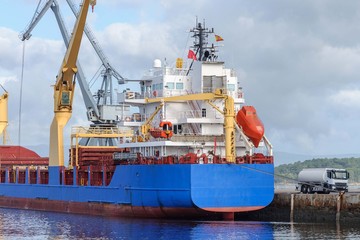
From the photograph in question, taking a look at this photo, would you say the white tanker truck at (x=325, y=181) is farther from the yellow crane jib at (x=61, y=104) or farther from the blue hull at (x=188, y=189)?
the yellow crane jib at (x=61, y=104)

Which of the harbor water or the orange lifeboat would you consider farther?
the orange lifeboat

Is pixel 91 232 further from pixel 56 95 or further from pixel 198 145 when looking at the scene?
pixel 56 95

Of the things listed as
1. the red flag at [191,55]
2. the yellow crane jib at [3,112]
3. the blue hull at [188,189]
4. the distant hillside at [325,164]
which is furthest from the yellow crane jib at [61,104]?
the distant hillside at [325,164]

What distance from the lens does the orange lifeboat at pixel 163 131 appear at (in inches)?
1652

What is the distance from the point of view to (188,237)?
3509cm

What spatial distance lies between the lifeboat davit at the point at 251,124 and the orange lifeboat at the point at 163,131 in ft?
12.5

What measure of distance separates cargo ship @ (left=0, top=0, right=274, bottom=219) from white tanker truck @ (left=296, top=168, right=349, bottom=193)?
5156mm

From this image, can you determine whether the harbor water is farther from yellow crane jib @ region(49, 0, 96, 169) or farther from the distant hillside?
the distant hillside

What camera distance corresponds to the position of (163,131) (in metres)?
42.0

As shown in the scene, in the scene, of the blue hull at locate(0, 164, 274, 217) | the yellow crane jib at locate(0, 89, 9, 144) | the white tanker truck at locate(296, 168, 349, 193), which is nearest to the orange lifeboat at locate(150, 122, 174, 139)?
the blue hull at locate(0, 164, 274, 217)

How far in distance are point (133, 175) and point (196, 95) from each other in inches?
225

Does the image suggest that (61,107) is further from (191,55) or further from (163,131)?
(163,131)

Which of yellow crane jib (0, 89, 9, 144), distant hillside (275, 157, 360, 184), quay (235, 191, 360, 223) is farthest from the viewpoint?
distant hillside (275, 157, 360, 184)

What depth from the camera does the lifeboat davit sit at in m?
41.8
